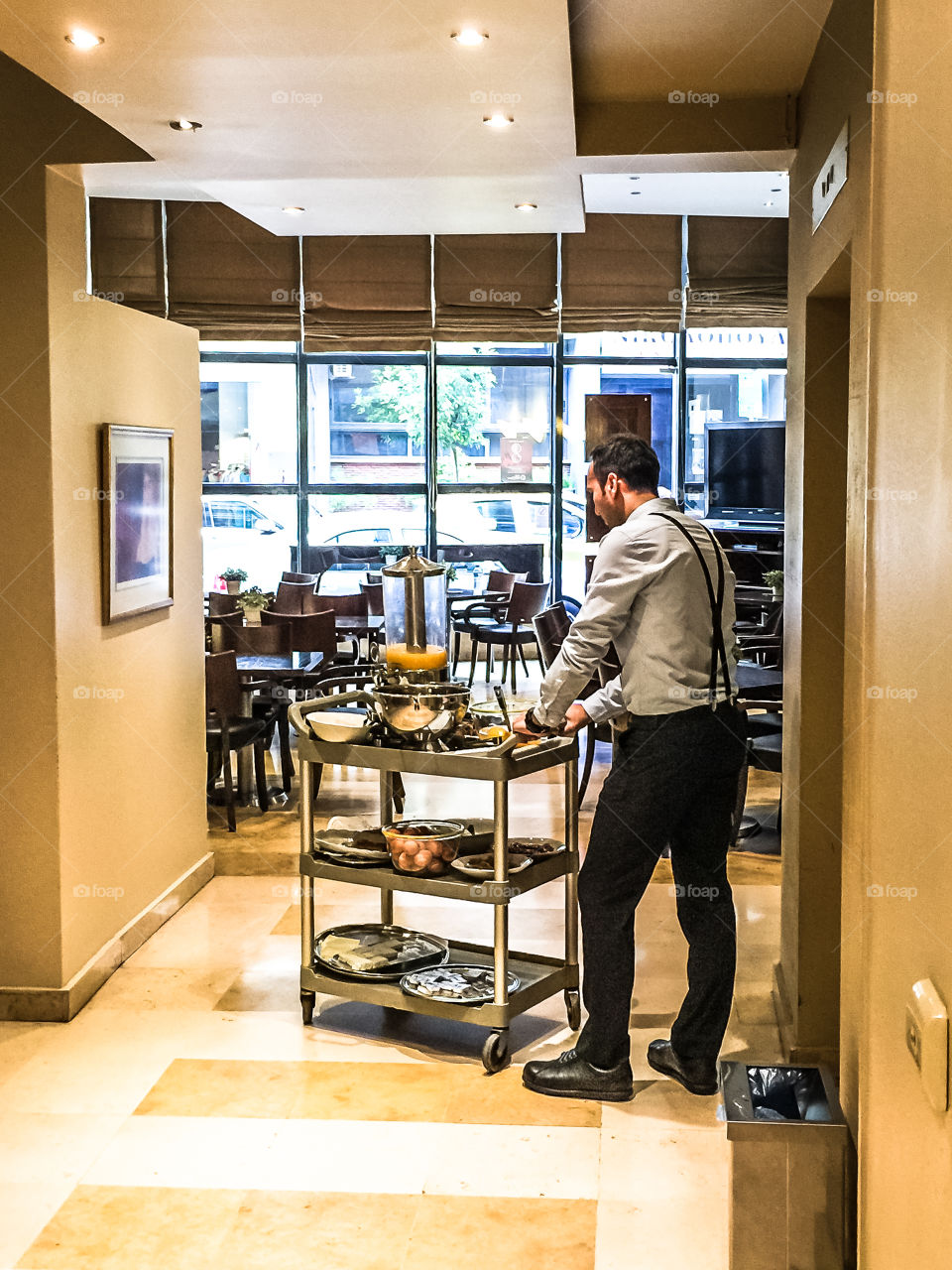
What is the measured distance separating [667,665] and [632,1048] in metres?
1.29

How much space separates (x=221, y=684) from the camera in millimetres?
6422

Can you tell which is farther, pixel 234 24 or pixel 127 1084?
pixel 127 1084

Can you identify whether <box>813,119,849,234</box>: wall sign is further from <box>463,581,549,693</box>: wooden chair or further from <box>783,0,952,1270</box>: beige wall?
<box>463,581,549,693</box>: wooden chair

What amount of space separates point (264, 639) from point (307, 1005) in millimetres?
3437

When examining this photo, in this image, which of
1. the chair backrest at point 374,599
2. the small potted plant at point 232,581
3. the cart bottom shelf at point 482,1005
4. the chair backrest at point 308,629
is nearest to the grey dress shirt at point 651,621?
the cart bottom shelf at point 482,1005

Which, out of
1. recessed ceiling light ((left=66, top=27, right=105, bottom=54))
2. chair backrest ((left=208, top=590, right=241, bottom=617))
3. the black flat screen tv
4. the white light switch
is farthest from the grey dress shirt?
the black flat screen tv

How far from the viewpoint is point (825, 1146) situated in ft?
8.38

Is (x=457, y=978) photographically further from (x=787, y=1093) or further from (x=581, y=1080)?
(x=787, y=1093)

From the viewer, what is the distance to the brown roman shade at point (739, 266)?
440 inches

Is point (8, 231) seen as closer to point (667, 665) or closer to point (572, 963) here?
point (667, 665)

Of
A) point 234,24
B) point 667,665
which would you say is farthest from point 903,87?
point 234,24

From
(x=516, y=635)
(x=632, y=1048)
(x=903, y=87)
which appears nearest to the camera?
(x=903, y=87)

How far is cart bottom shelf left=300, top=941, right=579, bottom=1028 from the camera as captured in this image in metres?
3.90

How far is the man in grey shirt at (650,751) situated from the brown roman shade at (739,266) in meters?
7.96
